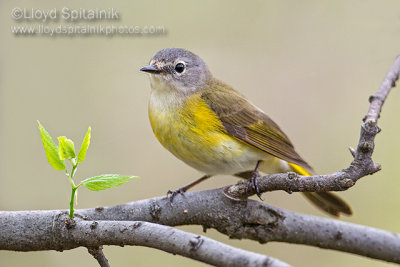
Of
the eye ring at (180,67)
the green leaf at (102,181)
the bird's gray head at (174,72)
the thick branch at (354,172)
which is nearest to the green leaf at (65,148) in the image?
the green leaf at (102,181)

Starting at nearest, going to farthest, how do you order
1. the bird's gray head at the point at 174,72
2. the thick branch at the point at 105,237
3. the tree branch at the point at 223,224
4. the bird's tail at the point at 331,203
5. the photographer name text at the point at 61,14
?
the thick branch at the point at 105,237 < the tree branch at the point at 223,224 < the bird's tail at the point at 331,203 < the bird's gray head at the point at 174,72 < the photographer name text at the point at 61,14

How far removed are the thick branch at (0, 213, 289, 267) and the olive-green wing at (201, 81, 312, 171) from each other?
5.74 feet

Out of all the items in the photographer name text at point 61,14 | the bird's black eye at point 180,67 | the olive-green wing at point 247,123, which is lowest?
the olive-green wing at point 247,123

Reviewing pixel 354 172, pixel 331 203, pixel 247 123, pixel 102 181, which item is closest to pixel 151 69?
pixel 247 123

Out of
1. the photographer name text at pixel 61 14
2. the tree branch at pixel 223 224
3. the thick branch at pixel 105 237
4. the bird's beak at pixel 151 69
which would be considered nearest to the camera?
the thick branch at pixel 105 237

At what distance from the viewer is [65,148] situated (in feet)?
7.22

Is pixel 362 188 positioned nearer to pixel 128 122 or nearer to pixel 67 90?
pixel 128 122

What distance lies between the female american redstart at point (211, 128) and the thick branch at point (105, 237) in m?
1.27

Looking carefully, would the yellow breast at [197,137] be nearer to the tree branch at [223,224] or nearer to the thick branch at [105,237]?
the tree branch at [223,224]

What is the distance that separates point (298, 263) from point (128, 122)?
8.25 ft

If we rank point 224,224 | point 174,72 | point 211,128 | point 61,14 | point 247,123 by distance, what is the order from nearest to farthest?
point 224,224, point 211,128, point 247,123, point 174,72, point 61,14

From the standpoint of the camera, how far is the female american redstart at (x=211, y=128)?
12.3 ft

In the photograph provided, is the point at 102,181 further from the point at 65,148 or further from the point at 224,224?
the point at 224,224

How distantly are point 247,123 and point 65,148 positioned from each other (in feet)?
7.05
